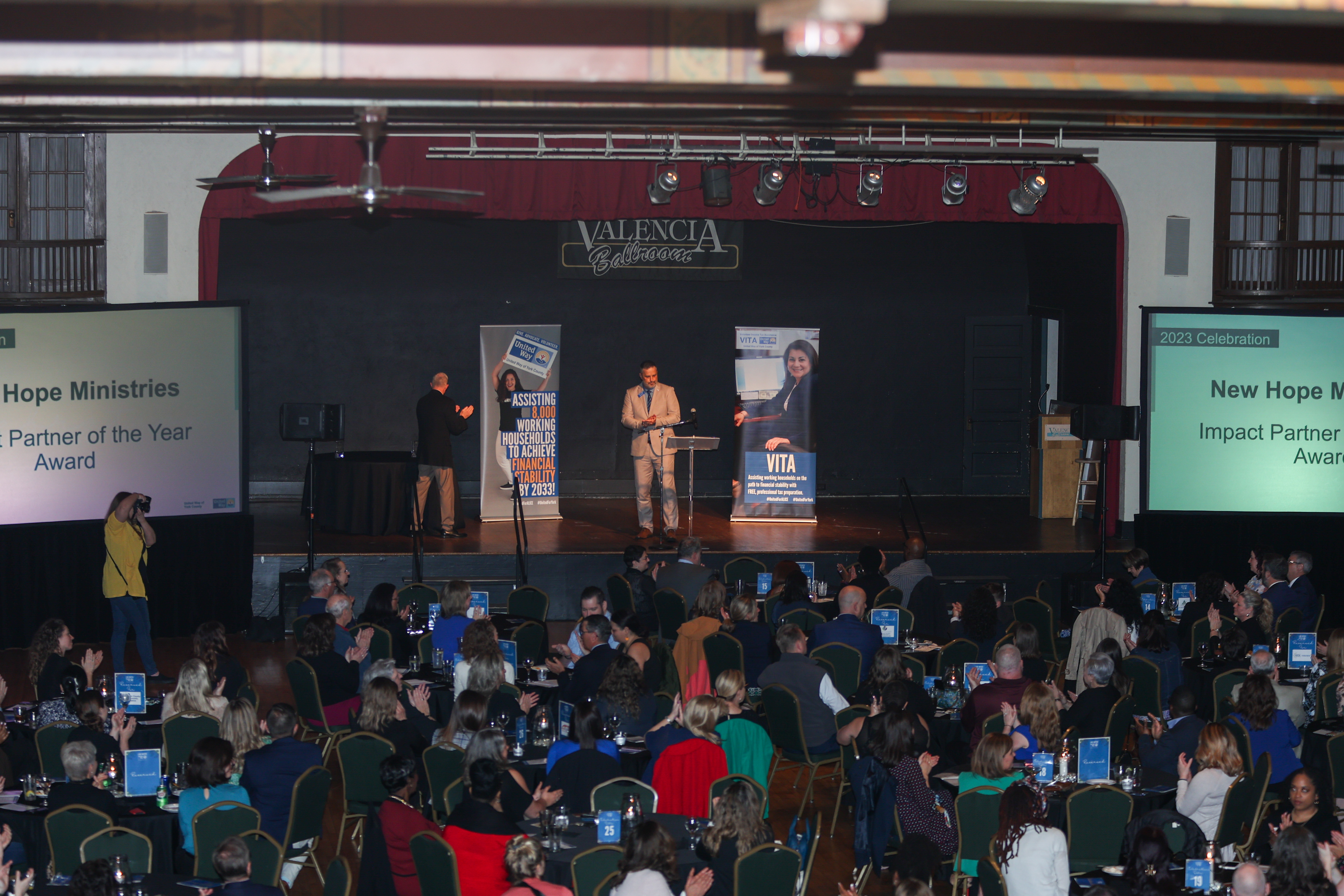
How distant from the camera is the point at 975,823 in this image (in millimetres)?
6855

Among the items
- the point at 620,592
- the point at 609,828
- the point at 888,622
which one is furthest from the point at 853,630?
the point at 609,828

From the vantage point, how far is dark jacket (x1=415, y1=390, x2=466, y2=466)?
1465cm

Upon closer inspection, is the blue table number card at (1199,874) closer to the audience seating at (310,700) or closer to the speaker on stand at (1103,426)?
the audience seating at (310,700)

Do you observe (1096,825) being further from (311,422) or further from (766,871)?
(311,422)

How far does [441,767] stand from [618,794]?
1.07 metres

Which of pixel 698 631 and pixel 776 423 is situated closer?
pixel 698 631

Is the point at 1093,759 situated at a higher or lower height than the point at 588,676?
lower

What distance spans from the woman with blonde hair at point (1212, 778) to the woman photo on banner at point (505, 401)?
31.0ft

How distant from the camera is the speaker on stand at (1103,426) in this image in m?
13.8

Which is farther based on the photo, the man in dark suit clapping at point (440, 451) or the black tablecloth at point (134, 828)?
the man in dark suit clapping at point (440, 451)

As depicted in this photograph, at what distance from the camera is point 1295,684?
9.71 meters

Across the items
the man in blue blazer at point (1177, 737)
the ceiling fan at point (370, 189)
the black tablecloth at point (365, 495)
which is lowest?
the man in blue blazer at point (1177, 737)

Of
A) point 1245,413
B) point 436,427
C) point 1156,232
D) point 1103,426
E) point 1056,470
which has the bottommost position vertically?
point 1056,470

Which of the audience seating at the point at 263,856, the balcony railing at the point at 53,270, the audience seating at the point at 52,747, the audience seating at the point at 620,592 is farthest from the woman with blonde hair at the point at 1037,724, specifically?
the balcony railing at the point at 53,270
